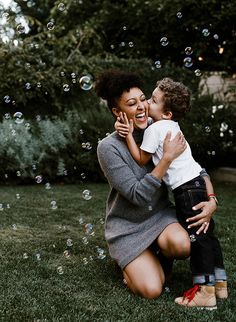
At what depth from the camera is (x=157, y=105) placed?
2.86 m

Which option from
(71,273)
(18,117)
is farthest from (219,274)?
(18,117)

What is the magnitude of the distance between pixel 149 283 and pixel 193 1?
7917 mm

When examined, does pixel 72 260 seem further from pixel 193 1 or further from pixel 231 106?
pixel 193 1

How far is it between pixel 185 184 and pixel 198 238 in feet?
0.89

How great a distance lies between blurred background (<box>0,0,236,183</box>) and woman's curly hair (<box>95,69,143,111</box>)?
144 centimetres

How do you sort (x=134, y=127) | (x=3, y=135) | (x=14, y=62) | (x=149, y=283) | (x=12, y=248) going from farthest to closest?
(x=14, y=62), (x=3, y=135), (x=12, y=248), (x=134, y=127), (x=149, y=283)

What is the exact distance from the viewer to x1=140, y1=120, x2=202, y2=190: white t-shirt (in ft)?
8.98

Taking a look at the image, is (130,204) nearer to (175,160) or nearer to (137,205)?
(137,205)

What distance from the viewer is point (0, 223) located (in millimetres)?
4449

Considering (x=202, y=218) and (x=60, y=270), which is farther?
(x=60, y=270)

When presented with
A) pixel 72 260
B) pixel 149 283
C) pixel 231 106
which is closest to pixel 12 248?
pixel 72 260

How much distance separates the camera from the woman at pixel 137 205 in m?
2.68

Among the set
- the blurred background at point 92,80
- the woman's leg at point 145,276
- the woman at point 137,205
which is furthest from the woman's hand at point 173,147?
the blurred background at point 92,80

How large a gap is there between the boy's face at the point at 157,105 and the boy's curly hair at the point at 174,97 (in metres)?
0.02
